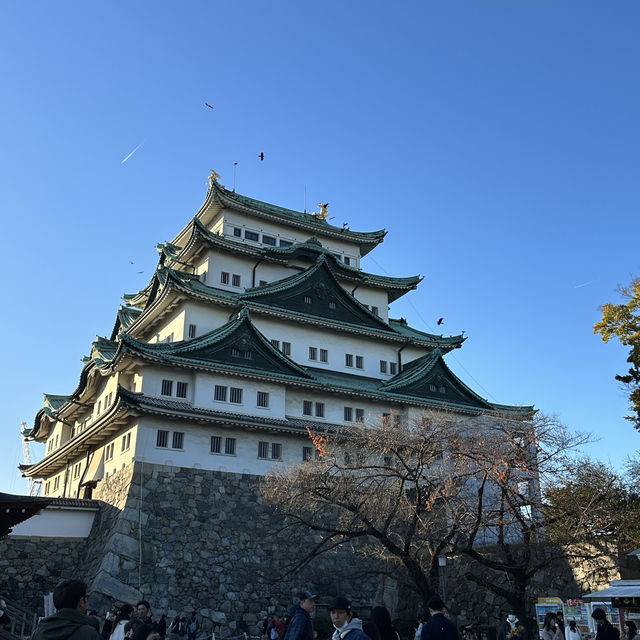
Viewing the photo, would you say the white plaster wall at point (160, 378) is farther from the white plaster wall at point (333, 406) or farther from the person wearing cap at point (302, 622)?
the person wearing cap at point (302, 622)

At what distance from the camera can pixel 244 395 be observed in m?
32.2

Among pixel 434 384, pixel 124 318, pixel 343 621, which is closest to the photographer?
pixel 343 621

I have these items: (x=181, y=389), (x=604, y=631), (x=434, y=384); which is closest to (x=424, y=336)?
(x=434, y=384)

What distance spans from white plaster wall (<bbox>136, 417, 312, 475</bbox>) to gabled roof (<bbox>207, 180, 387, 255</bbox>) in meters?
16.4

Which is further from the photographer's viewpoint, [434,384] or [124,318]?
[124,318]

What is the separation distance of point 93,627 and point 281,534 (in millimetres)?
26097

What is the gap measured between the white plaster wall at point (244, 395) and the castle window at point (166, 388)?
1.18 metres

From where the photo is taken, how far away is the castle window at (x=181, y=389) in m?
31.2

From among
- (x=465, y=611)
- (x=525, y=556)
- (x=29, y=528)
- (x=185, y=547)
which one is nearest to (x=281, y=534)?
(x=185, y=547)

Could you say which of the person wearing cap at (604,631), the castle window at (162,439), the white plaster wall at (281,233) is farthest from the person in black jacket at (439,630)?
the white plaster wall at (281,233)

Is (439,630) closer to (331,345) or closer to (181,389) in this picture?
(181,389)

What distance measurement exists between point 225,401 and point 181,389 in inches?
83.6

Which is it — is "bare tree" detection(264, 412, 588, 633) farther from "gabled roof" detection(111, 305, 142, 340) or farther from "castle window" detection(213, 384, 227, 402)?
"gabled roof" detection(111, 305, 142, 340)

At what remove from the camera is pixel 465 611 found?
26531 millimetres
